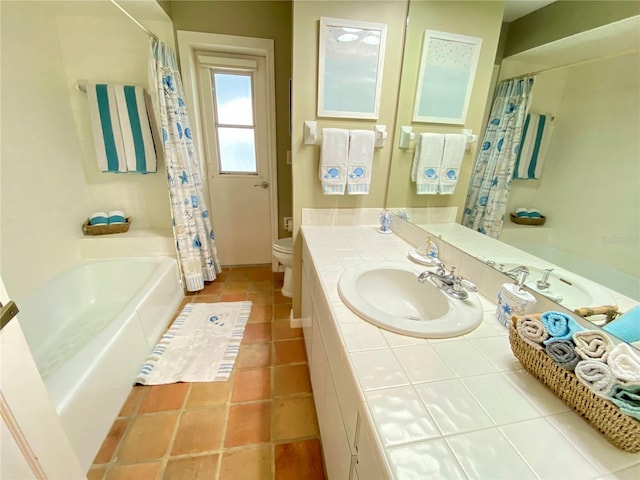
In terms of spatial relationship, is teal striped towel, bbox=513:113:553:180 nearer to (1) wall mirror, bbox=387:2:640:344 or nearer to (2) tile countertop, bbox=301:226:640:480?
(1) wall mirror, bbox=387:2:640:344

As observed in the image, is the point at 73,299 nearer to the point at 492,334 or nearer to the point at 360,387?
the point at 360,387

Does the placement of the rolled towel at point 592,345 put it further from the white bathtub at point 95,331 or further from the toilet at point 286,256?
the toilet at point 286,256

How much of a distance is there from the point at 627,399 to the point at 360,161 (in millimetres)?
1376

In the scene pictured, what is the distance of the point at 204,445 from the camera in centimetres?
120

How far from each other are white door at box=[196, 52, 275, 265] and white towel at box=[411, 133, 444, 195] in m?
1.51

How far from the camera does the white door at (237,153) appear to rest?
7.77 feet

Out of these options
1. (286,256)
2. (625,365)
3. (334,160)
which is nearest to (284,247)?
(286,256)

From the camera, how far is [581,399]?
20.2 inches

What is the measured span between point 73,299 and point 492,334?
2568 millimetres

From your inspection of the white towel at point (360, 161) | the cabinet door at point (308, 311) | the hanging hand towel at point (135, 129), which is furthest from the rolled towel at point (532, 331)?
the hanging hand towel at point (135, 129)

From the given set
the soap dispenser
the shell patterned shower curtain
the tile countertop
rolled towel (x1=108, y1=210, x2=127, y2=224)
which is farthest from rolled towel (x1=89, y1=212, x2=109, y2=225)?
the soap dispenser

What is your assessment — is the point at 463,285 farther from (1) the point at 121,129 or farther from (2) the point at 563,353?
(1) the point at 121,129

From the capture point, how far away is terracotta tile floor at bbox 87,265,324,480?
1108 mm

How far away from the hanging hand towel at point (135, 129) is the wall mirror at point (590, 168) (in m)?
2.49
